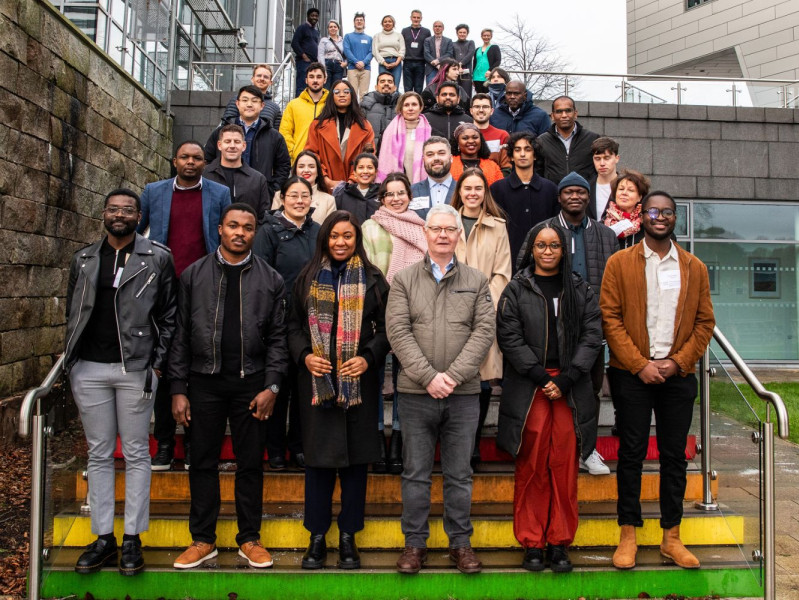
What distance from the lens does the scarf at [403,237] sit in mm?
4926

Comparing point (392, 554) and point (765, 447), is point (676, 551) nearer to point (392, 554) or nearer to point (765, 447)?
point (765, 447)

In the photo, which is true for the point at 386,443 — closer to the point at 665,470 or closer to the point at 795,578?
the point at 665,470

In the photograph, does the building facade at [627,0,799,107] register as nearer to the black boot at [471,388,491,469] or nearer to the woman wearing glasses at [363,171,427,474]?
the woman wearing glasses at [363,171,427,474]

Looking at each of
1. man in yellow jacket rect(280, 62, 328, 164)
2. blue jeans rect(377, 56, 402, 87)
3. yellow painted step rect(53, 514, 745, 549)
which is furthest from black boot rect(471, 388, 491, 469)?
blue jeans rect(377, 56, 402, 87)

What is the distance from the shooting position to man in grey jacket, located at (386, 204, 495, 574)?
4.09 metres

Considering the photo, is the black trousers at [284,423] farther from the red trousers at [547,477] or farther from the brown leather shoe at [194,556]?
the red trousers at [547,477]

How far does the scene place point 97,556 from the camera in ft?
13.3

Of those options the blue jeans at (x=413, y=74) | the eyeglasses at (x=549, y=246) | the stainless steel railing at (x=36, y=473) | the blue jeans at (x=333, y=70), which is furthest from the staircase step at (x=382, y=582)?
the blue jeans at (x=333, y=70)

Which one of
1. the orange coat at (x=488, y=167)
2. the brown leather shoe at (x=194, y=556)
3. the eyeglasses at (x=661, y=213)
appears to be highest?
the orange coat at (x=488, y=167)

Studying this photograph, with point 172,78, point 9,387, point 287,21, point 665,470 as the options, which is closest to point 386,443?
point 665,470

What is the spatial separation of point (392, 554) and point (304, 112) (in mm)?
4963

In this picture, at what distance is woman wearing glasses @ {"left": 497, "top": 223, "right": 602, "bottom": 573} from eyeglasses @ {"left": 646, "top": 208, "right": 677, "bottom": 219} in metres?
0.60

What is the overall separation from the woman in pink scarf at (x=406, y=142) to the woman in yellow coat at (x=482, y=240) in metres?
1.61

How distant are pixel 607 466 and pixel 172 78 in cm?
941
